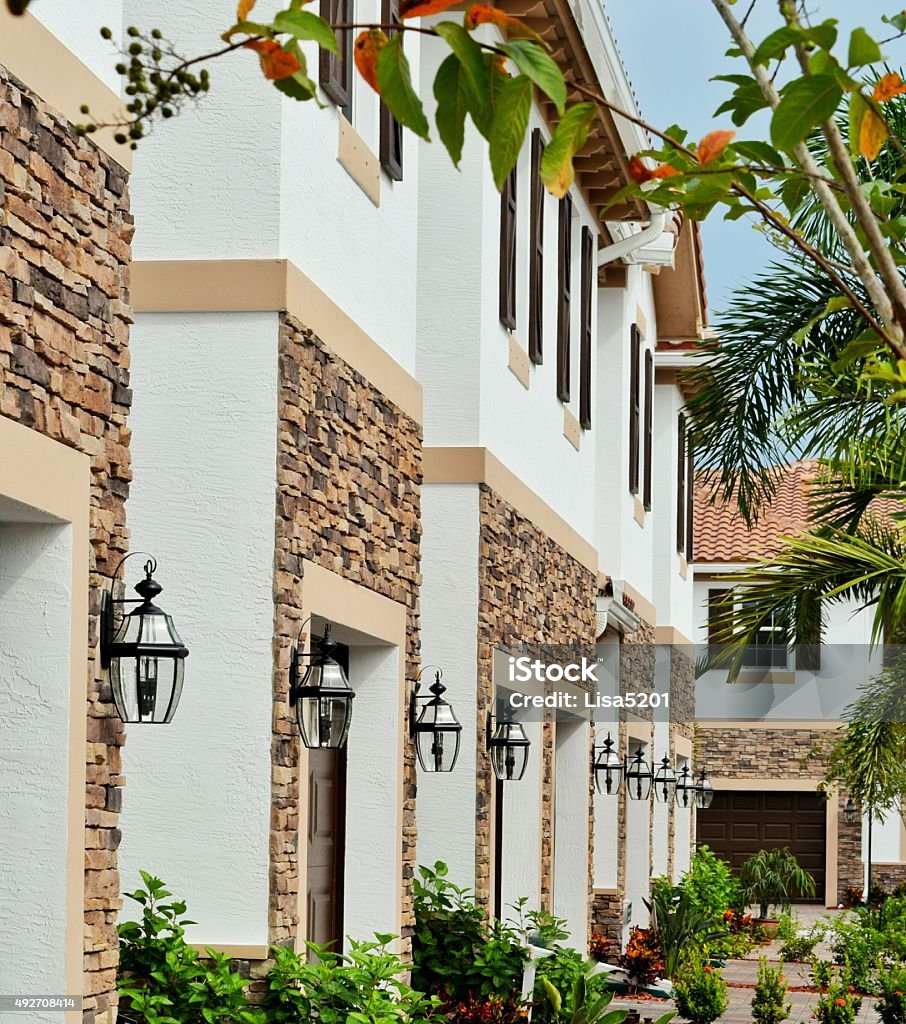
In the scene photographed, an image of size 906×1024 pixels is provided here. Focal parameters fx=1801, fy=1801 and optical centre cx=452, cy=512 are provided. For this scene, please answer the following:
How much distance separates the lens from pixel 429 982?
447 inches

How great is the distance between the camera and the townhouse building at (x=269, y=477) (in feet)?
19.3

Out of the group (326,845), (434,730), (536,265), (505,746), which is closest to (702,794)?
(536,265)

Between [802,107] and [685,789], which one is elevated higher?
[802,107]

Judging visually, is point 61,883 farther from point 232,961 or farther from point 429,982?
point 429,982

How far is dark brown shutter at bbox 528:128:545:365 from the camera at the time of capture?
14.4 meters

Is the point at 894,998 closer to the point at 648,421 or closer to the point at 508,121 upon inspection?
the point at 648,421

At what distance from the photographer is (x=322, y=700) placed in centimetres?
806

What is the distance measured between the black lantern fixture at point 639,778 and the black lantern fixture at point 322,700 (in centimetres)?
1309

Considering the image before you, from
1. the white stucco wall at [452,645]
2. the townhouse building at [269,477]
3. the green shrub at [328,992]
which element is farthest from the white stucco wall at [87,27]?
the white stucco wall at [452,645]

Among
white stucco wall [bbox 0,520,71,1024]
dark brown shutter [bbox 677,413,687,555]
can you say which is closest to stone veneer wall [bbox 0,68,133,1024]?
white stucco wall [bbox 0,520,71,1024]

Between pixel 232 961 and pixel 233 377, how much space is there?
8.49 feet

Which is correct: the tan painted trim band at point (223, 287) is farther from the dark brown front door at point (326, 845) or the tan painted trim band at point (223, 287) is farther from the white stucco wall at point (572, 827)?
the white stucco wall at point (572, 827)

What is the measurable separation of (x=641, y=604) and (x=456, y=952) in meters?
11.4

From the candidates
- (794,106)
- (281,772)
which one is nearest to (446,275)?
(281,772)
